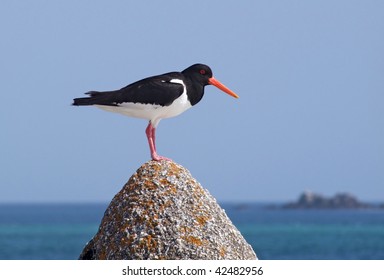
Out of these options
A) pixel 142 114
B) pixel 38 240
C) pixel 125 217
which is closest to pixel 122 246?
pixel 125 217

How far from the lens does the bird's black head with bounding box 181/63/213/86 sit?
41.7 feet

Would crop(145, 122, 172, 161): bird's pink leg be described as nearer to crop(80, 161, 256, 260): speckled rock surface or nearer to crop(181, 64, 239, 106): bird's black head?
crop(80, 161, 256, 260): speckled rock surface

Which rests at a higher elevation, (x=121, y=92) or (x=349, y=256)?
(x=121, y=92)

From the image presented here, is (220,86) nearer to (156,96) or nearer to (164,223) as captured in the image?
(156,96)

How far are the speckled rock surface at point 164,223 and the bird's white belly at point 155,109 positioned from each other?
4.20 ft

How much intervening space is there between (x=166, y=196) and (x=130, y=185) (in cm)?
60

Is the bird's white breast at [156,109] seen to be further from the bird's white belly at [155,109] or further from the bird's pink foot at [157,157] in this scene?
the bird's pink foot at [157,157]

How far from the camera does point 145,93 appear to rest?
12359 mm
